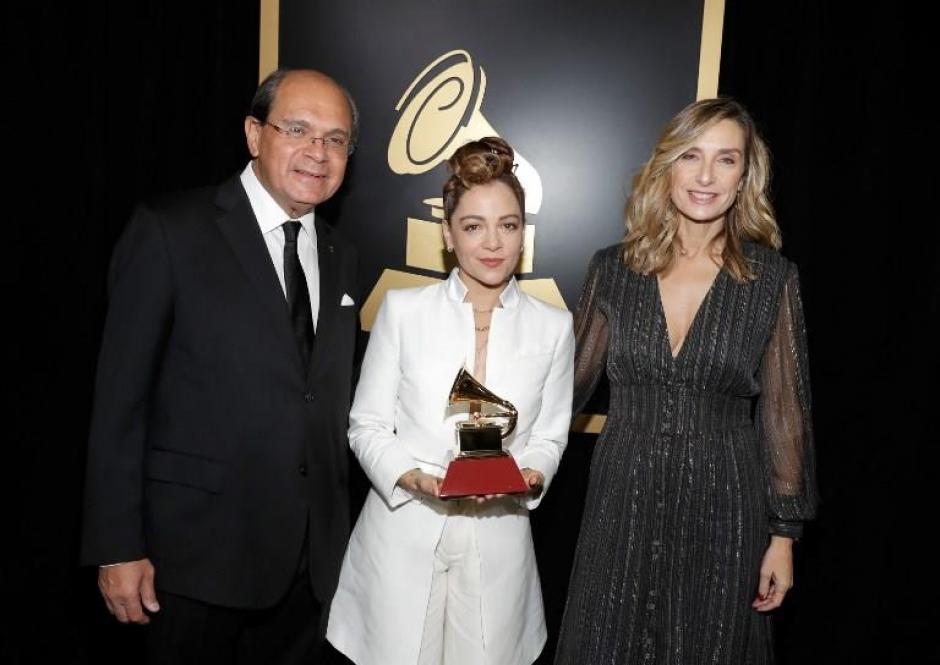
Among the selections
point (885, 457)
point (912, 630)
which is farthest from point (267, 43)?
point (912, 630)

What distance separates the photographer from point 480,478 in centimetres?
191

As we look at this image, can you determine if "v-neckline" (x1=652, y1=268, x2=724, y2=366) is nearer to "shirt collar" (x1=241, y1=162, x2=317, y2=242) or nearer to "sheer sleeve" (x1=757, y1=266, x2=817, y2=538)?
"sheer sleeve" (x1=757, y1=266, x2=817, y2=538)

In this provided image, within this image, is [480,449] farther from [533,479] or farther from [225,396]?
[225,396]

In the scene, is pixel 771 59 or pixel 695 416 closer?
pixel 695 416

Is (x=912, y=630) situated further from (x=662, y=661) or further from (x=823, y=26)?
(x=823, y=26)

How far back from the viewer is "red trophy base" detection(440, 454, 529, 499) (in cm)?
189

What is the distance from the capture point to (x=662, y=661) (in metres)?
2.12

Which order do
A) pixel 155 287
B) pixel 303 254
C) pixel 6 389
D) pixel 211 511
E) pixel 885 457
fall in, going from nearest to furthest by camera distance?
pixel 155 287
pixel 211 511
pixel 303 254
pixel 6 389
pixel 885 457

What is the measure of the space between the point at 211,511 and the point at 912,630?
304 centimetres

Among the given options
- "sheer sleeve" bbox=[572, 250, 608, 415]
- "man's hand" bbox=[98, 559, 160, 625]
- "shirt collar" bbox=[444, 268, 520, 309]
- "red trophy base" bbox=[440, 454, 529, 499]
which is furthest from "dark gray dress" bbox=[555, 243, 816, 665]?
"man's hand" bbox=[98, 559, 160, 625]

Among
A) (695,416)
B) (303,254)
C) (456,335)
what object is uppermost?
(303,254)

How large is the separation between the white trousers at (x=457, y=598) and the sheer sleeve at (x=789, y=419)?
0.85 meters

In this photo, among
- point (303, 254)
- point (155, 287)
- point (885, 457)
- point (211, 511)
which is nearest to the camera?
point (155, 287)

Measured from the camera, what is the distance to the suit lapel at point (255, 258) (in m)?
2.07
